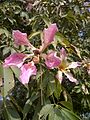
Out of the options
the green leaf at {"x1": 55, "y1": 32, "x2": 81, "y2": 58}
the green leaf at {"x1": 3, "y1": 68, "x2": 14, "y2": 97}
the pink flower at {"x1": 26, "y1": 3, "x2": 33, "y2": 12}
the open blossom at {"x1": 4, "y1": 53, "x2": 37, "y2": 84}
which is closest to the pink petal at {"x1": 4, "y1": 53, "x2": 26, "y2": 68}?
the open blossom at {"x1": 4, "y1": 53, "x2": 37, "y2": 84}

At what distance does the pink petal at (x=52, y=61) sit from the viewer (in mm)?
880

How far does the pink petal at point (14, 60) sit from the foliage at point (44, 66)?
0.22ft

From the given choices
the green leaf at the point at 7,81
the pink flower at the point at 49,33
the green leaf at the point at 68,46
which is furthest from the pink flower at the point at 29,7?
the pink flower at the point at 49,33

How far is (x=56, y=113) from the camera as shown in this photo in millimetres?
1029

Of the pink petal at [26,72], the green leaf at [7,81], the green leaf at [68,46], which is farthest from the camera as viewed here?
the green leaf at [68,46]

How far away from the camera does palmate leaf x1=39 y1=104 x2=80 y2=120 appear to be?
1.01m

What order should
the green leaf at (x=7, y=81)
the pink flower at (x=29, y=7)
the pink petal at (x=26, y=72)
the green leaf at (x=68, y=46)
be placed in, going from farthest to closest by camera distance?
the pink flower at (x=29, y=7) < the green leaf at (x=68, y=46) < the green leaf at (x=7, y=81) < the pink petal at (x=26, y=72)

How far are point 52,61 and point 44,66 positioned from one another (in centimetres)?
10

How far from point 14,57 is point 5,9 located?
5.78 feet

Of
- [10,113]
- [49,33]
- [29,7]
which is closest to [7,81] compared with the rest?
[10,113]

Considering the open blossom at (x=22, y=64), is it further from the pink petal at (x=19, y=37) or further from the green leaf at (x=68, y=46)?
the green leaf at (x=68, y=46)

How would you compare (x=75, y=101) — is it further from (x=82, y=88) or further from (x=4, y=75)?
(x=4, y=75)

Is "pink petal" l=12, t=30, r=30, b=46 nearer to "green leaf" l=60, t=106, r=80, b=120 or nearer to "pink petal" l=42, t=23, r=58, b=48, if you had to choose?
"pink petal" l=42, t=23, r=58, b=48

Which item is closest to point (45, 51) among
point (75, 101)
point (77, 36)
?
point (77, 36)
